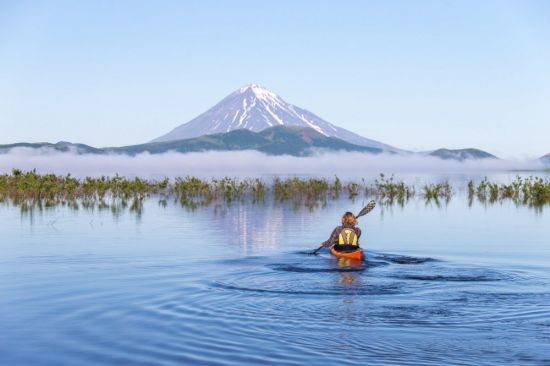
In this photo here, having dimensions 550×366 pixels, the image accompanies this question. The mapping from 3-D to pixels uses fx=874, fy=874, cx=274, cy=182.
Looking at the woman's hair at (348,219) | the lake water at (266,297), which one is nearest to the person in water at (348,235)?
the woman's hair at (348,219)

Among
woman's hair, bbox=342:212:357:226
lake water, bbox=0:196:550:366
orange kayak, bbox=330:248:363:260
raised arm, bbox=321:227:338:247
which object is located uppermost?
woman's hair, bbox=342:212:357:226

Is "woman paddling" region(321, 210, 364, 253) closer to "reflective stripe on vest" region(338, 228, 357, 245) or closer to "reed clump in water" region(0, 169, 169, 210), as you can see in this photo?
"reflective stripe on vest" region(338, 228, 357, 245)

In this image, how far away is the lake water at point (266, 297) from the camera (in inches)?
510

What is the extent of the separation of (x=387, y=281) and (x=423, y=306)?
12.0ft

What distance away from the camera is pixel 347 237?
78.5 feet

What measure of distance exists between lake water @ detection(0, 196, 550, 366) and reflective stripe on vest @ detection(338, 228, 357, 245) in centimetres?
A: 78

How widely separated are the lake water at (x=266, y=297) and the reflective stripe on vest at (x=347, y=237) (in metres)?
0.78

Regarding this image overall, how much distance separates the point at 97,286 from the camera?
1930cm

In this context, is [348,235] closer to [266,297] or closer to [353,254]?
[353,254]

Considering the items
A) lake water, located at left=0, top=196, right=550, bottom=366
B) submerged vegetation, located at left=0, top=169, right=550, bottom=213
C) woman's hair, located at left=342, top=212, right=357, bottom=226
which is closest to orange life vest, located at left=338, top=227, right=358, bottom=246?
woman's hair, located at left=342, top=212, right=357, bottom=226

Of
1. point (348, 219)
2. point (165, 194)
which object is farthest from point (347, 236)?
point (165, 194)

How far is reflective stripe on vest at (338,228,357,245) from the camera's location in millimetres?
23859

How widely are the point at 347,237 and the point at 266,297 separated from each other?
6563mm

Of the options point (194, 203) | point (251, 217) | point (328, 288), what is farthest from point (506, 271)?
point (194, 203)
